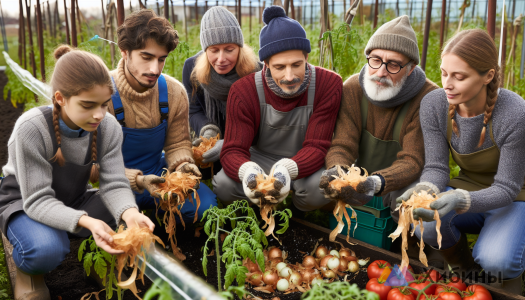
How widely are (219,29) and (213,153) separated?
84 centimetres

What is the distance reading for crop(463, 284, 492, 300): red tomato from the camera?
1989 mm

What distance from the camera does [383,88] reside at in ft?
8.16

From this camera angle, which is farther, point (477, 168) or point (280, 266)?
point (280, 266)

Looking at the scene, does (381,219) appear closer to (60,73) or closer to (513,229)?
(513,229)

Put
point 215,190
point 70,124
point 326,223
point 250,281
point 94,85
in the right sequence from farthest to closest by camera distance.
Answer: point 326,223 → point 215,190 → point 250,281 → point 70,124 → point 94,85

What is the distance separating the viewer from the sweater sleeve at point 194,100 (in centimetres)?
340

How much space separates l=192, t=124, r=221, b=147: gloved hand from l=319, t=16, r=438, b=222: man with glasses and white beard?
96 centimetres

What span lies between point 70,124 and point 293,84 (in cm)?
126

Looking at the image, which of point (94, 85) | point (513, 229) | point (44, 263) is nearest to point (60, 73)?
point (94, 85)

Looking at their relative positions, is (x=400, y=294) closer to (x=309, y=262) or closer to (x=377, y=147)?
(x=309, y=262)

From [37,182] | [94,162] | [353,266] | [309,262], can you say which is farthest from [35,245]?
[353,266]

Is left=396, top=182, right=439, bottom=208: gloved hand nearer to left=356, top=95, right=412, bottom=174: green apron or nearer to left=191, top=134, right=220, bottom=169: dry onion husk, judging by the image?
left=356, top=95, right=412, bottom=174: green apron

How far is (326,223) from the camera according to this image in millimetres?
3203

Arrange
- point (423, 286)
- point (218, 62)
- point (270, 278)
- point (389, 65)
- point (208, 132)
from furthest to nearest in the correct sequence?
point (208, 132) < point (218, 62) < point (389, 65) < point (270, 278) < point (423, 286)
